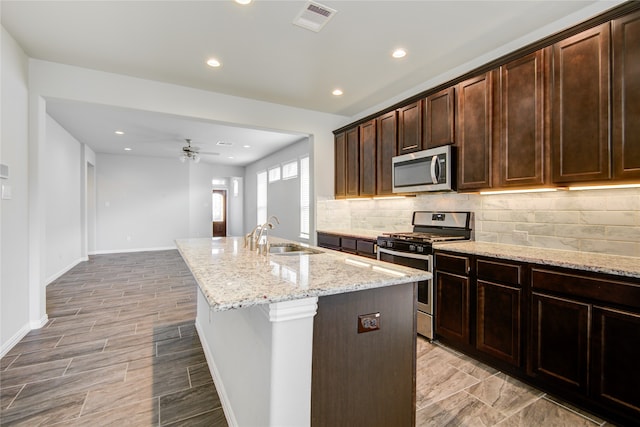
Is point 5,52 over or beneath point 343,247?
over

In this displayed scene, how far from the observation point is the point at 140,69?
319cm

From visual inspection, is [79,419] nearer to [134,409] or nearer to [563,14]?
[134,409]

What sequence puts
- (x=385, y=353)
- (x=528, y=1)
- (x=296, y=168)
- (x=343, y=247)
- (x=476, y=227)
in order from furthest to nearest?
(x=296, y=168) < (x=343, y=247) < (x=476, y=227) < (x=528, y=1) < (x=385, y=353)

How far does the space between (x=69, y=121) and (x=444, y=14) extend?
5887mm

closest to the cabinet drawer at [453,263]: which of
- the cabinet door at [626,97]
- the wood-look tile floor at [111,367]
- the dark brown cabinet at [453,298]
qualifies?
the dark brown cabinet at [453,298]

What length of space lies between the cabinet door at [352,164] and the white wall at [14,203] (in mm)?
3617

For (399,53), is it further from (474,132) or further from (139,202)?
(139,202)

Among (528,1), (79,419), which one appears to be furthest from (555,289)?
(79,419)

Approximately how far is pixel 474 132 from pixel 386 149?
1.19 meters

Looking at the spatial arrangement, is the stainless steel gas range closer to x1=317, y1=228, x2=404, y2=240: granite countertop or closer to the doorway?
x1=317, y1=228, x2=404, y2=240: granite countertop

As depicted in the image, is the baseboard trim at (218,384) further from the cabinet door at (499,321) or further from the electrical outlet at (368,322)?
the cabinet door at (499,321)

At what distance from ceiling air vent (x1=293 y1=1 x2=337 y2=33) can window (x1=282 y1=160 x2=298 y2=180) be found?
4021 millimetres

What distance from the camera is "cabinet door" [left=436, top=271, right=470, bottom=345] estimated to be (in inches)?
96.5

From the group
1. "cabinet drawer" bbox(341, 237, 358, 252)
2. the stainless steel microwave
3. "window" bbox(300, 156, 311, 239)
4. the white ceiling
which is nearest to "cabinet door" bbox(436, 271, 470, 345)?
the stainless steel microwave
